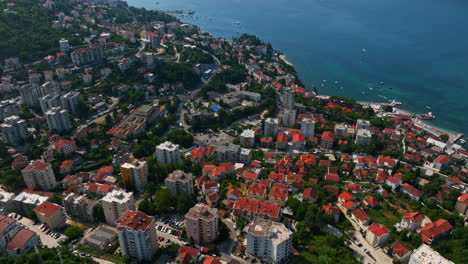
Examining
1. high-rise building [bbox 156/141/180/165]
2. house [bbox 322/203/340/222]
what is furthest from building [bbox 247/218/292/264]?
high-rise building [bbox 156/141/180/165]

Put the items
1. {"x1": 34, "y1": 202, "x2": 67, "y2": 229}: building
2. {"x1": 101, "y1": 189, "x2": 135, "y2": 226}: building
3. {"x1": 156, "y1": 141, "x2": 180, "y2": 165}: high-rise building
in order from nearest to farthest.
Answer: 1. {"x1": 34, "y1": 202, "x2": 67, "y2": 229}: building
2. {"x1": 101, "y1": 189, "x2": 135, "y2": 226}: building
3. {"x1": 156, "y1": 141, "x2": 180, "y2": 165}: high-rise building

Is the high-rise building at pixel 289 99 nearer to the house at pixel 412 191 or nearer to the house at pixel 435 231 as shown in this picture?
the house at pixel 412 191

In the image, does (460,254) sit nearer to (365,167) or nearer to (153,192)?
(365,167)

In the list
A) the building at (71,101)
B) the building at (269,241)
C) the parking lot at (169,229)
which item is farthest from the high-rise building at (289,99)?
the building at (71,101)

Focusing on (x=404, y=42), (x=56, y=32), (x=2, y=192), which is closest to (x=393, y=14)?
(x=404, y=42)

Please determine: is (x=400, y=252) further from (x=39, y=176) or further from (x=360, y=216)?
(x=39, y=176)

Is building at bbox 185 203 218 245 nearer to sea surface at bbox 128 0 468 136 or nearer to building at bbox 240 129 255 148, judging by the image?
building at bbox 240 129 255 148

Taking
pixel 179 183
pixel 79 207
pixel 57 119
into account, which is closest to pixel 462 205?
pixel 179 183
